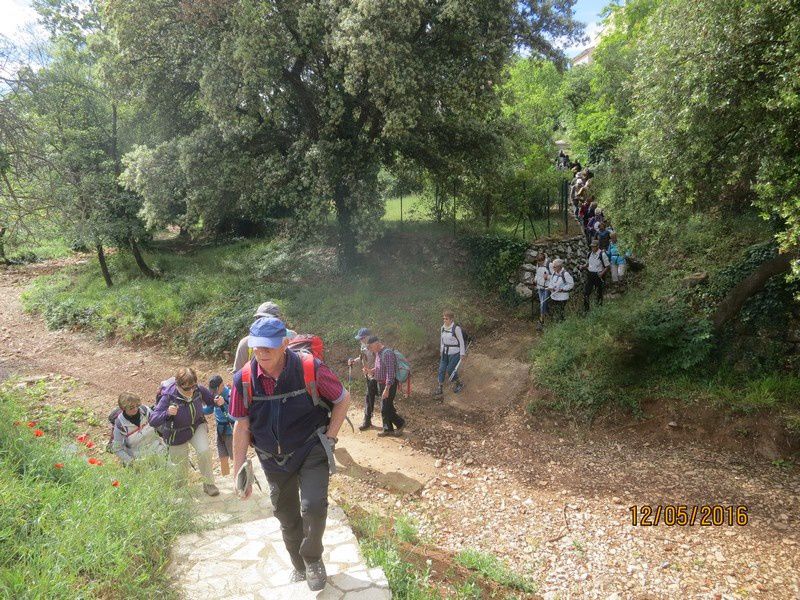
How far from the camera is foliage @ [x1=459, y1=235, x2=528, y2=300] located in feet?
40.9

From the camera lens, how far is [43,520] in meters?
3.59

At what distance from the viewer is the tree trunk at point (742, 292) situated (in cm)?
791

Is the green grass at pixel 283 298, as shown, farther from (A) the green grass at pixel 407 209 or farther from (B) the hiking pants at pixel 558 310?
(B) the hiking pants at pixel 558 310

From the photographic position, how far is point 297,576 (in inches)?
143

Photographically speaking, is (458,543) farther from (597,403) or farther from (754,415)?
(754,415)

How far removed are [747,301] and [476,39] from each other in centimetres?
709

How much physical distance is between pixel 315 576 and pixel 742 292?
832 cm

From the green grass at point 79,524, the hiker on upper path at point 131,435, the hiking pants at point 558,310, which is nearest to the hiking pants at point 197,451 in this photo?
the hiker on upper path at point 131,435

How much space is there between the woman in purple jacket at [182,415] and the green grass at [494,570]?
3.04 metres

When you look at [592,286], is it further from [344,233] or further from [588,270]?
[344,233]

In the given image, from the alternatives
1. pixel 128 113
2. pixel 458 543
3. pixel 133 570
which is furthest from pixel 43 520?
pixel 128 113

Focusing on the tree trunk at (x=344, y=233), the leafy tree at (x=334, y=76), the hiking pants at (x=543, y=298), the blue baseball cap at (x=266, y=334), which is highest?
the leafy tree at (x=334, y=76)

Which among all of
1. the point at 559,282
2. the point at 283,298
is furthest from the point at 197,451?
the point at 283,298

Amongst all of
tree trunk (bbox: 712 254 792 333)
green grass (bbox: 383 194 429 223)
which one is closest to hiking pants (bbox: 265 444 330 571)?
tree trunk (bbox: 712 254 792 333)
